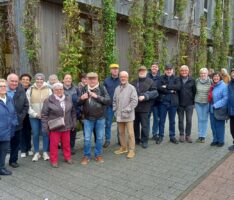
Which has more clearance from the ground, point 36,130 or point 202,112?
point 202,112

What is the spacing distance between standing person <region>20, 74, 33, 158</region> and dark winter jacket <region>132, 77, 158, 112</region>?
2.37 meters

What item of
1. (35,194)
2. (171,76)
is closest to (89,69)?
(171,76)

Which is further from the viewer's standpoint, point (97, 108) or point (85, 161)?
point (85, 161)

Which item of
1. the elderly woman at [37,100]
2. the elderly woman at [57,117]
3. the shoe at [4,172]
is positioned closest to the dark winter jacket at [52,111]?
the elderly woman at [57,117]

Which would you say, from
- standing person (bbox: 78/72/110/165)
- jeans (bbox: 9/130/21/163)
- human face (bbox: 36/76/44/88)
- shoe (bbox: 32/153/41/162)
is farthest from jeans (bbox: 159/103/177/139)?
jeans (bbox: 9/130/21/163)

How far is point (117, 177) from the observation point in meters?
5.29

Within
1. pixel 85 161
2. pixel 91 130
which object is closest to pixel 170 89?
pixel 91 130

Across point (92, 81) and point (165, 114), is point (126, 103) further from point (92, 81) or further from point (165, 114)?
point (165, 114)

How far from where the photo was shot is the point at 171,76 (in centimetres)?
722

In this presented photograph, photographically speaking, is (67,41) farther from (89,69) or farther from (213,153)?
(213,153)

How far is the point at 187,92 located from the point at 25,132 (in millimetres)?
3860

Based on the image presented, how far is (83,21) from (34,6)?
2.59 m

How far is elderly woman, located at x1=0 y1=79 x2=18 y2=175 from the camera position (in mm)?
4980

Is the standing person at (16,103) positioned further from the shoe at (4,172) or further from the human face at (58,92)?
the human face at (58,92)
